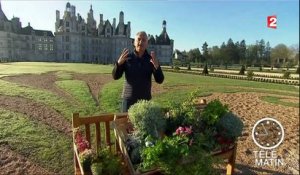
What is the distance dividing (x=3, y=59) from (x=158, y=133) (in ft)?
11.3

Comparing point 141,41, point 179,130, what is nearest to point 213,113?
point 179,130

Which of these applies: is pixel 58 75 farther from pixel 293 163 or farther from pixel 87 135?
pixel 293 163

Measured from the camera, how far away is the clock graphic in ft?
16.8

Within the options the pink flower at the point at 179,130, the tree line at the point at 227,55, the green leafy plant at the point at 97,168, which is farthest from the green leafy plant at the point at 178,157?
the tree line at the point at 227,55

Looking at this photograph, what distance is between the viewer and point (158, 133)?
104 inches

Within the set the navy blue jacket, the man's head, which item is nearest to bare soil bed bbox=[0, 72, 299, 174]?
the navy blue jacket

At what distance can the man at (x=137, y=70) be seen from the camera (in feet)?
10.4

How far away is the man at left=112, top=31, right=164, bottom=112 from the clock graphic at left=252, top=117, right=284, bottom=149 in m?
2.92

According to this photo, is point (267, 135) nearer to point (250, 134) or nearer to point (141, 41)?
point (250, 134)

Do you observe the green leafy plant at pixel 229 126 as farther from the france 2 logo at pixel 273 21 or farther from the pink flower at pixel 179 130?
the france 2 logo at pixel 273 21

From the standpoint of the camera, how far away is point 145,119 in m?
2.57

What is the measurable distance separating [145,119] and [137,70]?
2.74 ft

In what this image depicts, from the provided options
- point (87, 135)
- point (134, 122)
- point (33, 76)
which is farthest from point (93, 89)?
point (134, 122)

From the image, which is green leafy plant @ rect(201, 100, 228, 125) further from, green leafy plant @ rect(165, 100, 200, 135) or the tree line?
the tree line
